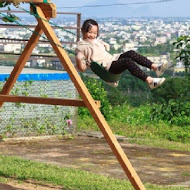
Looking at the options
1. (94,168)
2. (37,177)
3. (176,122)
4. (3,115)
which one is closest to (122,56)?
(37,177)

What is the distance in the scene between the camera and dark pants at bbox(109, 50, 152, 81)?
708cm

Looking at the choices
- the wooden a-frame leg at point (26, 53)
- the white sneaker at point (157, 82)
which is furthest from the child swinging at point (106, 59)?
the wooden a-frame leg at point (26, 53)

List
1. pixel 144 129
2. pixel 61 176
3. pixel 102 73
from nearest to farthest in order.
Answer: pixel 102 73
pixel 61 176
pixel 144 129

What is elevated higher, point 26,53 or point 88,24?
point 88,24

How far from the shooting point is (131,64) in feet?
23.5

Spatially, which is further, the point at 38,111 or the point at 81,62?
the point at 38,111

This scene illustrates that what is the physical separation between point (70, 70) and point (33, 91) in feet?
18.0

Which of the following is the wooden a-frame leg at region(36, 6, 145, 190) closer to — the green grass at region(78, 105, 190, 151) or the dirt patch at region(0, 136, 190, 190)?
the dirt patch at region(0, 136, 190, 190)

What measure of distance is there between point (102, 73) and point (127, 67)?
26 cm

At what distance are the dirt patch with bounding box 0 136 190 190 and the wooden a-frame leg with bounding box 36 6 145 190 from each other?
1682 millimetres

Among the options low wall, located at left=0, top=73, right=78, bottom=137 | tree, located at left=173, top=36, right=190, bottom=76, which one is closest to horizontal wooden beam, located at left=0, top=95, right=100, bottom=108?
low wall, located at left=0, top=73, right=78, bottom=137

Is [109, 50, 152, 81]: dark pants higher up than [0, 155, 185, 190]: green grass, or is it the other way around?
[109, 50, 152, 81]: dark pants

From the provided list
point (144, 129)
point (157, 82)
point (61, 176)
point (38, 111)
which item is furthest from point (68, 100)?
point (144, 129)

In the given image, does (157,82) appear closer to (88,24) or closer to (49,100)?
(88,24)
